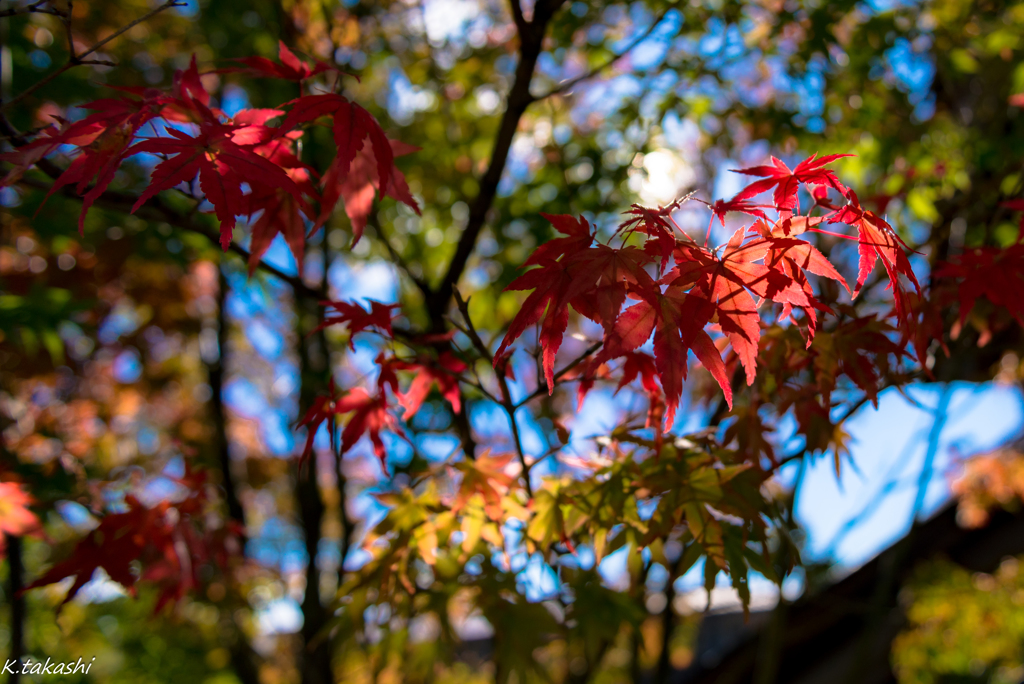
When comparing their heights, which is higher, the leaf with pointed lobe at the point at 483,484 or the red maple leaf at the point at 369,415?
the red maple leaf at the point at 369,415

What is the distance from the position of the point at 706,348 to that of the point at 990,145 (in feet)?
9.01

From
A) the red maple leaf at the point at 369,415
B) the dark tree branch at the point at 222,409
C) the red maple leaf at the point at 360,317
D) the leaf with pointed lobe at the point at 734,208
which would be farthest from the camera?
the dark tree branch at the point at 222,409

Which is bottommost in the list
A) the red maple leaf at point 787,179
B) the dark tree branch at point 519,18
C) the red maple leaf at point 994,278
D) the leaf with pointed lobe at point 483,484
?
the leaf with pointed lobe at point 483,484

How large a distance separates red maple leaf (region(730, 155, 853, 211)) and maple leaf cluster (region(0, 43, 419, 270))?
0.74 m

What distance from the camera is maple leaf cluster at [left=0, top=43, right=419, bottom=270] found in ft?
3.68

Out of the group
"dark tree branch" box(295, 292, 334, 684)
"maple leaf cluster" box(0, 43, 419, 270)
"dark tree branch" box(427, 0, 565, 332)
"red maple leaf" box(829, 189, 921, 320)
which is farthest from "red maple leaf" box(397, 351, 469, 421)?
"dark tree branch" box(295, 292, 334, 684)

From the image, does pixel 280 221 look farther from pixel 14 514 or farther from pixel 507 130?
pixel 14 514

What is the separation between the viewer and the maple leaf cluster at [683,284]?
1026 millimetres

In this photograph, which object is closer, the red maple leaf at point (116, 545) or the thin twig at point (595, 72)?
the red maple leaf at point (116, 545)

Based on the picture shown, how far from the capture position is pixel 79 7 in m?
4.64

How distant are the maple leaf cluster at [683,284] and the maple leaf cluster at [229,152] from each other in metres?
0.47

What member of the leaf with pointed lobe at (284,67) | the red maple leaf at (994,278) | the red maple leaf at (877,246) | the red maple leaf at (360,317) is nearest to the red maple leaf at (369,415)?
the red maple leaf at (360,317)

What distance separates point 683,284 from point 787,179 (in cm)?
34

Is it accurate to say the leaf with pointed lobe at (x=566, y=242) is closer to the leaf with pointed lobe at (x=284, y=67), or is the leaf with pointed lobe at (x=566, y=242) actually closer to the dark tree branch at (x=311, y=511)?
the leaf with pointed lobe at (x=284, y=67)
